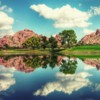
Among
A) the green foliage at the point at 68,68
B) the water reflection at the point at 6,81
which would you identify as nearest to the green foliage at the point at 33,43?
the green foliage at the point at 68,68

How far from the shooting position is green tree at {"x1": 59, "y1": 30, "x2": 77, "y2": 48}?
164 m

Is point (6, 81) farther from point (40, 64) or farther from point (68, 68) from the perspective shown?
point (40, 64)

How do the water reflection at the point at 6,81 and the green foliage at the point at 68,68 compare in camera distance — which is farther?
the green foliage at the point at 68,68

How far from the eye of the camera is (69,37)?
16550 cm

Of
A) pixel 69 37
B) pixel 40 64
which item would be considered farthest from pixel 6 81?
pixel 69 37

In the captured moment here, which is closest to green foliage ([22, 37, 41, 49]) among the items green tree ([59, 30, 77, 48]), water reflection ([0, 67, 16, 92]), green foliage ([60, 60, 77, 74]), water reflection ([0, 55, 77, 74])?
green tree ([59, 30, 77, 48])

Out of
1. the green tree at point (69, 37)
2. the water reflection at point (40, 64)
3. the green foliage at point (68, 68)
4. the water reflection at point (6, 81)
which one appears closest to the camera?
the water reflection at point (6, 81)

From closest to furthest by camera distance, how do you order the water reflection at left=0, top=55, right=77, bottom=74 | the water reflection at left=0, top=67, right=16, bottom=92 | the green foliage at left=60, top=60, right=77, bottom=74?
the water reflection at left=0, top=67, right=16, bottom=92 < the green foliage at left=60, top=60, right=77, bottom=74 < the water reflection at left=0, top=55, right=77, bottom=74

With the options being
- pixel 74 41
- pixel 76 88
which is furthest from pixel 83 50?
pixel 76 88

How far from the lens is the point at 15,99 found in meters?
21.7

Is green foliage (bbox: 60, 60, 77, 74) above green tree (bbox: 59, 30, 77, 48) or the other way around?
the other way around

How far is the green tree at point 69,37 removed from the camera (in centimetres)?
16423

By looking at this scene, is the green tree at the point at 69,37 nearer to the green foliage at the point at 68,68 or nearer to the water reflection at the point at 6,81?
the green foliage at the point at 68,68

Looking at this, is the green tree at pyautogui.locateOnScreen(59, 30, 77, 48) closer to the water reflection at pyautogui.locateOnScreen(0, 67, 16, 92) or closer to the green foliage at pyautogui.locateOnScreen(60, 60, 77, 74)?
the green foliage at pyautogui.locateOnScreen(60, 60, 77, 74)
